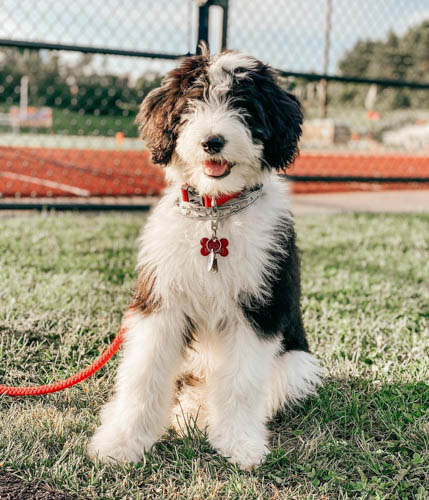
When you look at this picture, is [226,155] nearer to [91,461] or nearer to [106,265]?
[91,461]

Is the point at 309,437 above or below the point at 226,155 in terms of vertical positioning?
below

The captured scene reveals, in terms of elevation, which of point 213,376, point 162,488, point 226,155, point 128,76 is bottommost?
point 162,488

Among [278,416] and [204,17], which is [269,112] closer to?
[278,416]

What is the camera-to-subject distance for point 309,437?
2.23 meters

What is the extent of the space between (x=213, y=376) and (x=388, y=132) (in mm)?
32750

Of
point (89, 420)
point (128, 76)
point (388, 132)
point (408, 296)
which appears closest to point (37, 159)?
point (128, 76)

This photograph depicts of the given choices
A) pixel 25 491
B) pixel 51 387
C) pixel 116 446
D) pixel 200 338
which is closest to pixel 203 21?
pixel 200 338

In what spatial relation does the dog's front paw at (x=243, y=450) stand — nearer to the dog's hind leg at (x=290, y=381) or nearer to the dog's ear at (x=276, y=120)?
the dog's hind leg at (x=290, y=381)

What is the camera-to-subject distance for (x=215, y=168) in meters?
2.07

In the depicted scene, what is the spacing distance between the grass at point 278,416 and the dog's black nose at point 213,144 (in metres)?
1.11

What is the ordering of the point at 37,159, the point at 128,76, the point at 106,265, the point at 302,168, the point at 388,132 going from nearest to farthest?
the point at 106,265
the point at 128,76
the point at 37,159
the point at 302,168
the point at 388,132

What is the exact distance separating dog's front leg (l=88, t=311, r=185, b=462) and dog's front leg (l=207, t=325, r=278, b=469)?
0.20 metres

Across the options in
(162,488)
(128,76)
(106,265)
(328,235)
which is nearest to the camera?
(162,488)

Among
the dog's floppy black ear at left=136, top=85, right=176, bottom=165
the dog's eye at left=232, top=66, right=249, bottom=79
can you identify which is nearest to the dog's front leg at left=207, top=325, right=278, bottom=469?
the dog's floppy black ear at left=136, top=85, right=176, bottom=165
